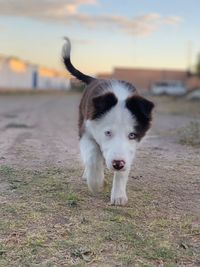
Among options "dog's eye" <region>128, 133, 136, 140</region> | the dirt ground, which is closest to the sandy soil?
the dirt ground

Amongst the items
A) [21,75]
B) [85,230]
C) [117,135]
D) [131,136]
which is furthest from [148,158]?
[21,75]

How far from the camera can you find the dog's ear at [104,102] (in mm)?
5180

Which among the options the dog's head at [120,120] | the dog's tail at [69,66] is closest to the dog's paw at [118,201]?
the dog's head at [120,120]

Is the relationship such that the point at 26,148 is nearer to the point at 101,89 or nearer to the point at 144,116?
the point at 101,89

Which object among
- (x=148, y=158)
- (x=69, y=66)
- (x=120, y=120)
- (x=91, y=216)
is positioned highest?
(x=120, y=120)

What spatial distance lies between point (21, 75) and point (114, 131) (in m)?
55.1

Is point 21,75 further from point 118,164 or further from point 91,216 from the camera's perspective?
point 118,164

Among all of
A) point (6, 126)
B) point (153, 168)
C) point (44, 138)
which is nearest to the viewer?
point (153, 168)

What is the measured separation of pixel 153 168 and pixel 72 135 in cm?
441

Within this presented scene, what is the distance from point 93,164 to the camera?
18.4 feet

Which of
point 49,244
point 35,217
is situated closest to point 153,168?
point 35,217

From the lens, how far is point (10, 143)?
31.0ft

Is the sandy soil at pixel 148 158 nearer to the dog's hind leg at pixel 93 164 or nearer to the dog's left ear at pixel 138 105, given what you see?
the dog's hind leg at pixel 93 164

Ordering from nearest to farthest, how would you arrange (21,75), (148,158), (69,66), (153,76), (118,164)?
(118,164) < (69,66) < (148,158) < (21,75) < (153,76)
